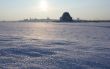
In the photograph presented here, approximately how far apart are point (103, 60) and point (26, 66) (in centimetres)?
Answer: 602

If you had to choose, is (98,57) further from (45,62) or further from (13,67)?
(13,67)

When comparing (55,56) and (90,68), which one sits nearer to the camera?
(90,68)

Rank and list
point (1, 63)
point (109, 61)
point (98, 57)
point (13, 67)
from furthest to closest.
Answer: point (98, 57), point (109, 61), point (1, 63), point (13, 67)

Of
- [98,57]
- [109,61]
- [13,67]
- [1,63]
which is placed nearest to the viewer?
[13,67]

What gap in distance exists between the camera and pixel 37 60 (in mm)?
18672

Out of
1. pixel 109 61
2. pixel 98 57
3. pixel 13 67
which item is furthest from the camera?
pixel 98 57

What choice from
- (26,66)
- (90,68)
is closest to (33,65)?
(26,66)

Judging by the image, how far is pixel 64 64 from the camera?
17500 mm

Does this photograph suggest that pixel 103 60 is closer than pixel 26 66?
No

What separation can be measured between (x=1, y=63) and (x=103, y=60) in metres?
7.50

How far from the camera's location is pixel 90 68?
16.4 metres

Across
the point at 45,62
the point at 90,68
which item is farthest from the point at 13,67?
the point at 90,68

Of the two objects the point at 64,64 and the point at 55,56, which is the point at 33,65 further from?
Answer: the point at 55,56

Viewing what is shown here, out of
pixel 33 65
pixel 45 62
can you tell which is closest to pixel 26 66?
pixel 33 65
